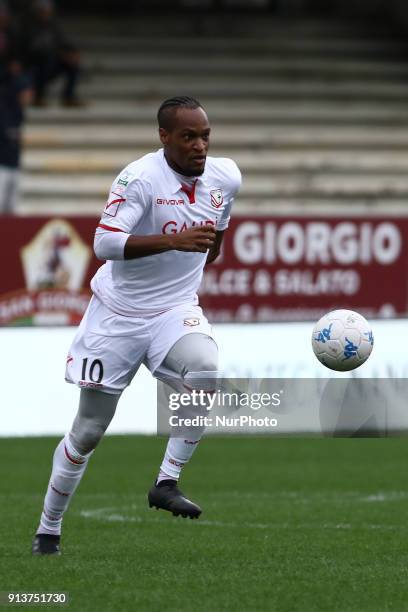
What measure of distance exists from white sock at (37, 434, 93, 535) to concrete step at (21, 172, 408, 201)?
44.0ft

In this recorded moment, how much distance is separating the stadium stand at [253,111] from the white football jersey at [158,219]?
12864 millimetres

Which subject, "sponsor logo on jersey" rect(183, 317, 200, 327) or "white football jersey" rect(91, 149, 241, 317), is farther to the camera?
"sponsor logo on jersey" rect(183, 317, 200, 327)

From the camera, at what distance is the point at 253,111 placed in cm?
2211

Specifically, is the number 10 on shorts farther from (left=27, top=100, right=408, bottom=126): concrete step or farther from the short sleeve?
(left=27, top=100, right=408, bottom=126): concrete step

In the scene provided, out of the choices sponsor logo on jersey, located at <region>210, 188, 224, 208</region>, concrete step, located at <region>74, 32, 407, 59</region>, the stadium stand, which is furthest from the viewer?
concrete step, located at <region>74, 32, 407, 59</region>

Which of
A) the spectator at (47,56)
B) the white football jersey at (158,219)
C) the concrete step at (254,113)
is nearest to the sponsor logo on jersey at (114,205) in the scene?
the white football jersey at (158,219)

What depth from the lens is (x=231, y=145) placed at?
837 inches

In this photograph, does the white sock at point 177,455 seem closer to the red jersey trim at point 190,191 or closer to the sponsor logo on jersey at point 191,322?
the sponsor logo on jersey at point 191,322

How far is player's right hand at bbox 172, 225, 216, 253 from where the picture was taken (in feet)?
21.9

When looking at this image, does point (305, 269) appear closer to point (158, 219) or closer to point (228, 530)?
point (228, 530)

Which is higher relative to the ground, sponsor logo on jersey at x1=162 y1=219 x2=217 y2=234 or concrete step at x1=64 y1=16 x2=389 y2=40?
concrete step at x1=64 y1=16 x2=389 y2=40

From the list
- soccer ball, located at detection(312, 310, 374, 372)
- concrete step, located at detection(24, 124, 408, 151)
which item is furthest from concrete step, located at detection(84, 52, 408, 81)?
soccer ball, located at detection(312, 310, 374, 372)

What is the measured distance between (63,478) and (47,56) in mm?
14056

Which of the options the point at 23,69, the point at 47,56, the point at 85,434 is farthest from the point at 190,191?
the point at 23,69
